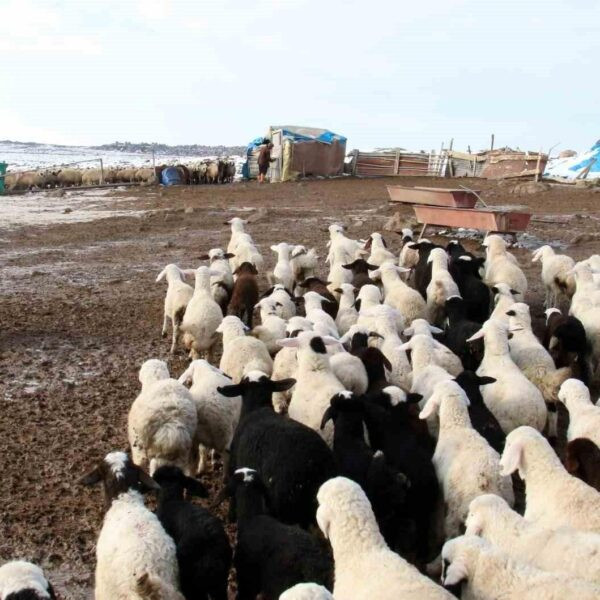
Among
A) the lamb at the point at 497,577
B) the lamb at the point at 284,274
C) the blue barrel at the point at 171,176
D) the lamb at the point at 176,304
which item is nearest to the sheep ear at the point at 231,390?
the lamb at the point at 497,577

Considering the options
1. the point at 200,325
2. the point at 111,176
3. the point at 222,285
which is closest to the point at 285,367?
the point at 200,325

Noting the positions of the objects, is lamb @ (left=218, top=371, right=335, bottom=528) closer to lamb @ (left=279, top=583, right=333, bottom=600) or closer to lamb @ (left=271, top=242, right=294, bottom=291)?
lamb @ (left=279, top=583, right=333, bottom=600)

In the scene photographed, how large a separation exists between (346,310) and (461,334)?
151 centimetres

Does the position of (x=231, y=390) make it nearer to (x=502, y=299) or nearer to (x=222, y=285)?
(x=502, y=299)

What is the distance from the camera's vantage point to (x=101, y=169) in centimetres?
3559

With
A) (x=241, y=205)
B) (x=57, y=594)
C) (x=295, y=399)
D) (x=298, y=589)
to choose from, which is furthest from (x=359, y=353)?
(x=241, y=205)

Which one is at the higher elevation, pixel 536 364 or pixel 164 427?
pixel 536 364

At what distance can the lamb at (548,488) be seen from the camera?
396 cm

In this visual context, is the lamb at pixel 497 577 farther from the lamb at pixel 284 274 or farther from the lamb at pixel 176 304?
the lamb at pixel 284 274

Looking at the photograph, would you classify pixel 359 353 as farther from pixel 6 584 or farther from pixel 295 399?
pixel 6 584

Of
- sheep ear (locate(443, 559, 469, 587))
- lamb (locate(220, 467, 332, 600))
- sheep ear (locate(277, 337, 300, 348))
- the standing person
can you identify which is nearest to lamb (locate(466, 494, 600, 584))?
sheep ear (locate(443, 559, 469, 587))

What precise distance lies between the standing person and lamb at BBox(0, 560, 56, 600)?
1206 inches

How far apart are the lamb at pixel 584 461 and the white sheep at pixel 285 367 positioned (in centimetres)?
245

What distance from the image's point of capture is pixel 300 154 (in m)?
33.8
